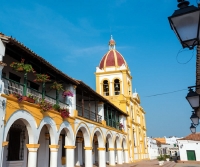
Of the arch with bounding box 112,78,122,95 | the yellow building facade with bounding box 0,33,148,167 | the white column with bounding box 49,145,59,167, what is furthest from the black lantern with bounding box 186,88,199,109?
the arch with bounding box 112,78,122,95

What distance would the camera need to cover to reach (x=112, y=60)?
36.0 meters

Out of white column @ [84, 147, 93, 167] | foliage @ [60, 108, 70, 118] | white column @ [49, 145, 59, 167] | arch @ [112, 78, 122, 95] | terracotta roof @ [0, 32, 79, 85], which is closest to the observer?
terracotta roof @ [0, 32, 79, 85]

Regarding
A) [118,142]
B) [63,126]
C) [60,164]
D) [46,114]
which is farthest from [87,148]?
[118,142]

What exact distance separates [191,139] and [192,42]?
37.0 meters

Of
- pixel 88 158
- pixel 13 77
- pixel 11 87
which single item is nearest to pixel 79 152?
pixel 88 158

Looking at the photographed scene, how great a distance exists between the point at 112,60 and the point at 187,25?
33410mm

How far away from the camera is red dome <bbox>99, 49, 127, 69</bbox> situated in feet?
117

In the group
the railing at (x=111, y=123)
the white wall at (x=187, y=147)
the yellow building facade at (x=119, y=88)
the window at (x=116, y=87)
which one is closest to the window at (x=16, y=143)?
the railing at (x=111, y=123)

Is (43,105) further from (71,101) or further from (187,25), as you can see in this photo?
(187,25)

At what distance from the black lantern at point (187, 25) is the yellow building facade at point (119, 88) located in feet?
Result: 95.1

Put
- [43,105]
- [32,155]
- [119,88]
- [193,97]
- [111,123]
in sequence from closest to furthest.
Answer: [193,97] → [32,155] → [43,105] → [111,123] → [119,88]

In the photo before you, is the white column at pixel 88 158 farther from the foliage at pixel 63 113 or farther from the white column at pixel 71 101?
the foliage at pixel 63 113

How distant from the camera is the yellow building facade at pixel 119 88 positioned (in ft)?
106

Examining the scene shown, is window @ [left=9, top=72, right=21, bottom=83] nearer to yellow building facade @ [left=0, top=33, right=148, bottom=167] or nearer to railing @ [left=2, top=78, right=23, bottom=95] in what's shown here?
yellow building facade @ [left=0, top=33, right=148, bottom=167]
